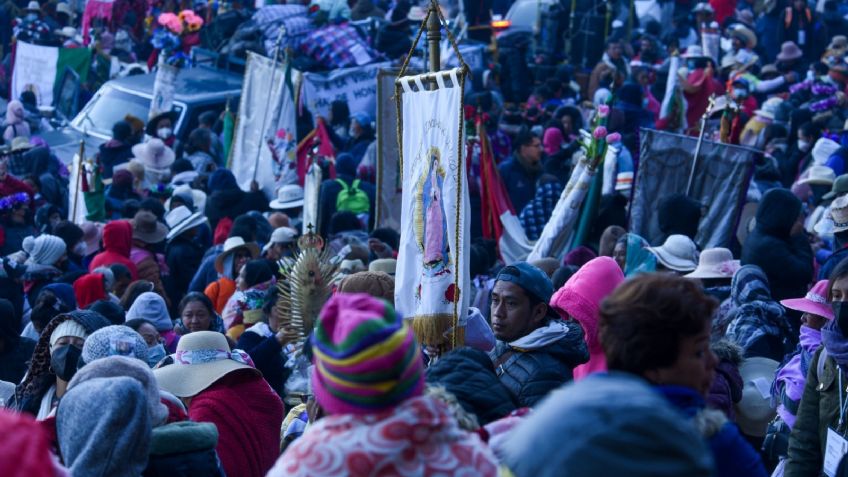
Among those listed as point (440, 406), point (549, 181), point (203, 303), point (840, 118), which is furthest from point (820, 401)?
point (840, 118)

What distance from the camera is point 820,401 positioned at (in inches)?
183

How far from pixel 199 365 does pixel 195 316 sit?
7.09 ft

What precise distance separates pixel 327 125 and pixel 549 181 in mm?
5408

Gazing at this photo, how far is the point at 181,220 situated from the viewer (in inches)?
432

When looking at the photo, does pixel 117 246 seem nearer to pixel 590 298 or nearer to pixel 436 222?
pixel 436 222

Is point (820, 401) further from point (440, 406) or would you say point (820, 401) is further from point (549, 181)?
point (549, 181)

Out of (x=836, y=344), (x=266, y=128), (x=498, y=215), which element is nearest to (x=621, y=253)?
(x=498, y=215)

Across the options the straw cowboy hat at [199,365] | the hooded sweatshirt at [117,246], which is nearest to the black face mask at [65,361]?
the straw cowboy hat at [199,365]

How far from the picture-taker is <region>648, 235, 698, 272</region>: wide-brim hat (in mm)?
8102

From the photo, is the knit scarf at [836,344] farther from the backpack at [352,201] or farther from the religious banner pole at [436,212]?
the backpack at [352,201]

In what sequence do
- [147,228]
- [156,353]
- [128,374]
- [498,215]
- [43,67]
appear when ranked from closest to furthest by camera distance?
[128,374], [156,353], [147,228], [498,215], [43,67]

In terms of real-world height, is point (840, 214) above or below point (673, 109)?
above

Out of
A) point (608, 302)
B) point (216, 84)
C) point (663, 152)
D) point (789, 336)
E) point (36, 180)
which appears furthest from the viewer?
point (216, 84)

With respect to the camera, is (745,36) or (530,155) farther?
(745,36)
